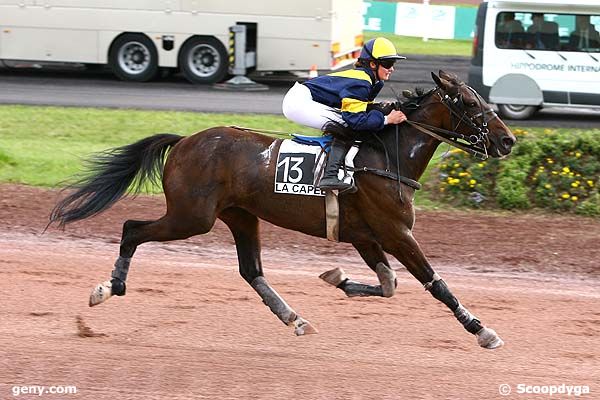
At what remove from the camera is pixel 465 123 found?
6.85m

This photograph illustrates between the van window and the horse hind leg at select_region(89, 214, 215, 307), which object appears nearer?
the horse hind leg at select_region(89, 214, 215, 307)

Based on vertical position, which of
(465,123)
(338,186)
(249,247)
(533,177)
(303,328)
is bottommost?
(303,328)

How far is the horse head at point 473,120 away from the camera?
6.80m

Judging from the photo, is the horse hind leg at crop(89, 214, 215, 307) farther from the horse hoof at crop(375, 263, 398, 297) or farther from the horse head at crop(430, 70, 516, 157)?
the horse head at crop(430, 70, 516, 157)

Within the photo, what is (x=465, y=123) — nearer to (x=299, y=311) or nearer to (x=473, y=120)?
(x=473, y=120)

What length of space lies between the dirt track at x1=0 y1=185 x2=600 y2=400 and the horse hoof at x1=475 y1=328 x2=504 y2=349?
123 millimetres

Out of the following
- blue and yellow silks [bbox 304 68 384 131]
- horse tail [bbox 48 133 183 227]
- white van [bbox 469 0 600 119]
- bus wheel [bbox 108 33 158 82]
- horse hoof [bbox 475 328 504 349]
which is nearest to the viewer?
horse hoof [bbox 475 328 504 349]

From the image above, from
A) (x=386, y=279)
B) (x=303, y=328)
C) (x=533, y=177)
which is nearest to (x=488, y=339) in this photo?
(x=386, y=279)

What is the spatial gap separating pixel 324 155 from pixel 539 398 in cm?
Answer: 216

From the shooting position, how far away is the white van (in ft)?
57.2

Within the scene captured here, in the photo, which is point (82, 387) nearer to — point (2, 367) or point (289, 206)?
point (2, 367)

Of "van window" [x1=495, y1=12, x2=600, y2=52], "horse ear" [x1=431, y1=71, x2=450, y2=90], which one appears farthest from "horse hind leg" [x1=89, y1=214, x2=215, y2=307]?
"van window" [x1=495, y1=12, x2=600, y2=52]

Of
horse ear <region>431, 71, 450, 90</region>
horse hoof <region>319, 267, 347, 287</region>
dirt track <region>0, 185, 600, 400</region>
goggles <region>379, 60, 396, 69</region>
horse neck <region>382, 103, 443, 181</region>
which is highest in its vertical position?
goggles <region>379, 60, 396, 69</region>

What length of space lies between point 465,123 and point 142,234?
93.3 inches
